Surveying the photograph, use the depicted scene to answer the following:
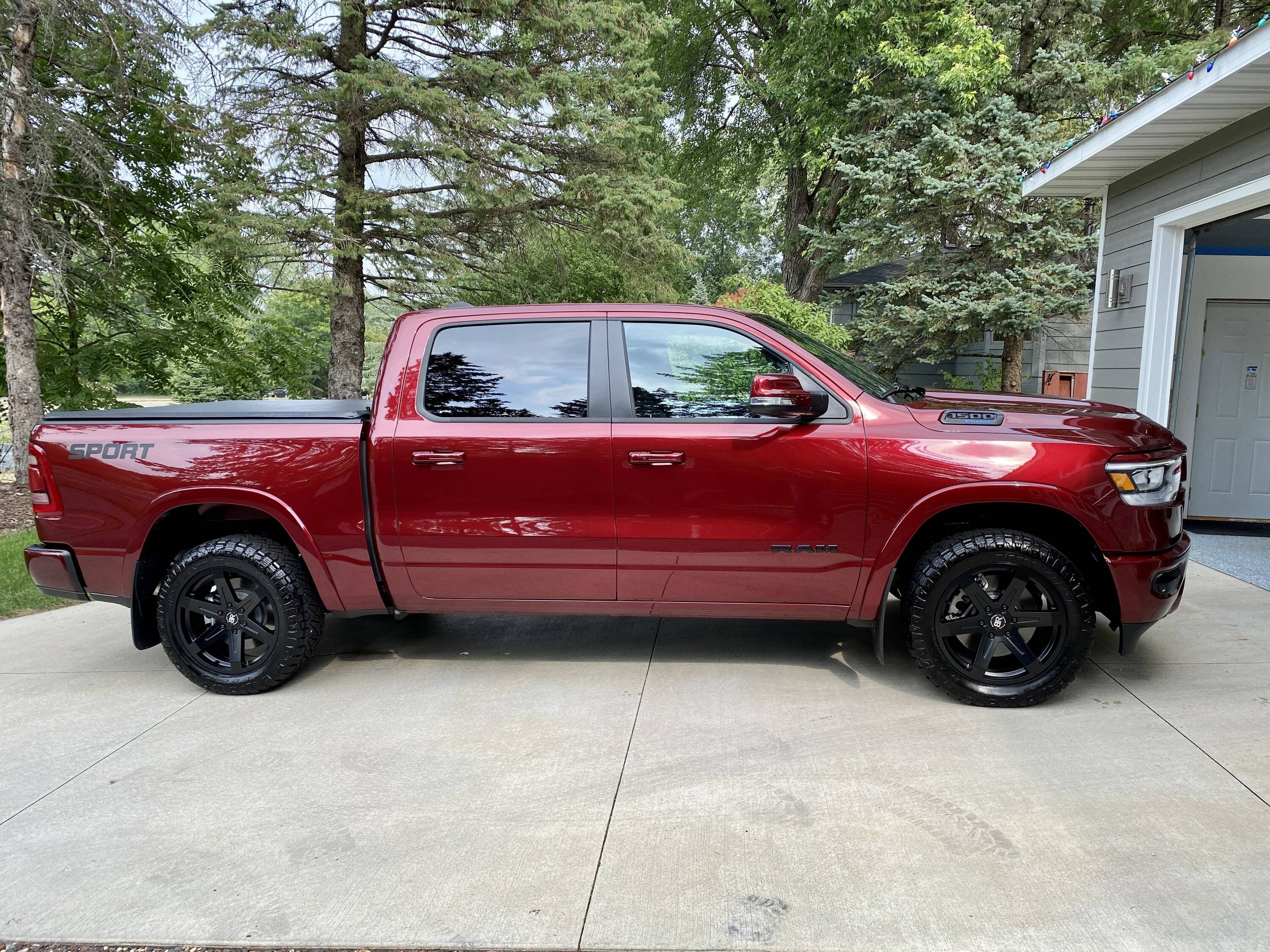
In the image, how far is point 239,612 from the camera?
3.90 m

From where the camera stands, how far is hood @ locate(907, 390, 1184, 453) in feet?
11.3

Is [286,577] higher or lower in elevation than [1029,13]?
lower

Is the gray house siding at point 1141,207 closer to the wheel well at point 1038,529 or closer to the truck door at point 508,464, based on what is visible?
the wheel well at point 1038,529

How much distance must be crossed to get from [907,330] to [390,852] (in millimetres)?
13900

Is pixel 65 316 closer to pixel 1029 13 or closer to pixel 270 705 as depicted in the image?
pixel 270 705

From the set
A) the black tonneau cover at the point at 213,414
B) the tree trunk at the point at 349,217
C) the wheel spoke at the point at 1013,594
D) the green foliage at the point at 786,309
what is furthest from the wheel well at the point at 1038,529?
the green foliage at the point at 786,309

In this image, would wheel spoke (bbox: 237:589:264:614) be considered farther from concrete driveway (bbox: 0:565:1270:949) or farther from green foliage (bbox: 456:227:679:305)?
green foliage (bbox: 456:227:679:305)

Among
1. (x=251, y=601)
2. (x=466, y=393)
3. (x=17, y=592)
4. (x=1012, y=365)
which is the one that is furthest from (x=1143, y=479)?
(x=1012, y=365)

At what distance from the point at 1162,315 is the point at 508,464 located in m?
5.91

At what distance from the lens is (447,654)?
4.48m

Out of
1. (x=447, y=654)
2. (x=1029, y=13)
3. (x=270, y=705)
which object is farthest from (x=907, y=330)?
(x=270, y=705)

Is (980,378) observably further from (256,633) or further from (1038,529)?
(256,633)

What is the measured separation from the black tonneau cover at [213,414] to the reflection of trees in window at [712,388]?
1.41 meters

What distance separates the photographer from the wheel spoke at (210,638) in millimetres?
3936
